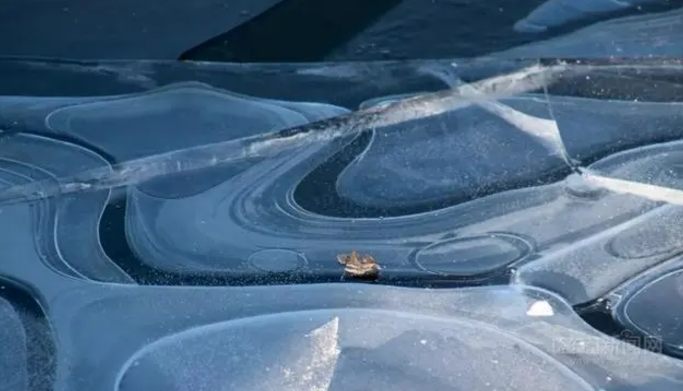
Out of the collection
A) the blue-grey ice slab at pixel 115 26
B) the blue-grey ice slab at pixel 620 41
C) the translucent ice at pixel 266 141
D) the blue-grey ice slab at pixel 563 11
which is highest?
the blue-grey ice slab at pixel 115 26

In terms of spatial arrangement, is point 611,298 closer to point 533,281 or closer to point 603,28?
point 533,281

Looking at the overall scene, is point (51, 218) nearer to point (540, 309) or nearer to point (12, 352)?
point (12, 352)

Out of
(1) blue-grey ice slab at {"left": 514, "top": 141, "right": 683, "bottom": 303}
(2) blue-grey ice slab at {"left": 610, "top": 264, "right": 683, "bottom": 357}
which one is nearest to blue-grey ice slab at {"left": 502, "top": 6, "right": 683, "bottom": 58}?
(1) blue-grey ice slab at {"left": 514, "top": 141, "right": 683, "bottom": 303}

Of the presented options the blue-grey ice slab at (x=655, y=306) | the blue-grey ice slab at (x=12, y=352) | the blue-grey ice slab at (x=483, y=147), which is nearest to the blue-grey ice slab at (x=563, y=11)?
the blue-grey ice slab at (x=483, y=147)

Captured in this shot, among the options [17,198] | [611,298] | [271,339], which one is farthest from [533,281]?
[17,198]

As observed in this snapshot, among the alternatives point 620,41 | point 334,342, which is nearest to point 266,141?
point 334,342

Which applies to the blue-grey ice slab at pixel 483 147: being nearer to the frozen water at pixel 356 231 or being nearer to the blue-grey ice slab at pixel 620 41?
the frozen water at pixel 356 231
